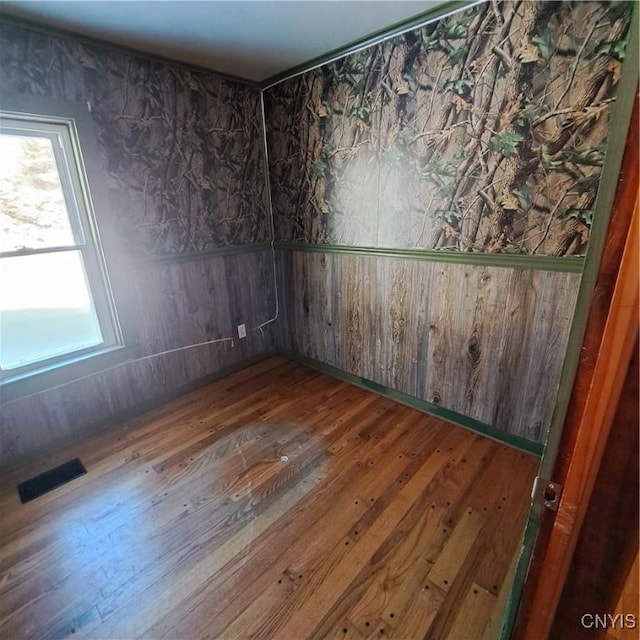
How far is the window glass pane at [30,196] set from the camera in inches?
71.9

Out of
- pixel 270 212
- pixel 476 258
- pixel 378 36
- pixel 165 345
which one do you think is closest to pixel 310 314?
pixel 270 212

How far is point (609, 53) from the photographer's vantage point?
1420 millimetres

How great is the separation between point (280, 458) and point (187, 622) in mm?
866

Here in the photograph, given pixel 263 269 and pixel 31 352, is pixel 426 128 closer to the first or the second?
pixel 263 269

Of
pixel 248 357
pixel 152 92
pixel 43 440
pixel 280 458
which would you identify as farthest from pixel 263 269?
pixel 43 440

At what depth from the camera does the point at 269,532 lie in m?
1.56

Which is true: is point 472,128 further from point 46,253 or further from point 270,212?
point 46,253

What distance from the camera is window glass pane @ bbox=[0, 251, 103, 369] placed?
76.1 inches

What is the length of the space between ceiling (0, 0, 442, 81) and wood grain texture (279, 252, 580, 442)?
1341mm

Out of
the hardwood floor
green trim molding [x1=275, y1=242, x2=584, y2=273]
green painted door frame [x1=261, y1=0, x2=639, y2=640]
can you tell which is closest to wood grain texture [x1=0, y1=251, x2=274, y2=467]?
the hardwood floor

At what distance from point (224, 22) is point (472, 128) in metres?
1.44

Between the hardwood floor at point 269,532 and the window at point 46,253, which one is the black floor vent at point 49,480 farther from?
the window at point 46,253

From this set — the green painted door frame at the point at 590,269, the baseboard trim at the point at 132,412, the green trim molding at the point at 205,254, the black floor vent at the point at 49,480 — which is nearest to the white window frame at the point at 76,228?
the green trim molding at the point at 205,254

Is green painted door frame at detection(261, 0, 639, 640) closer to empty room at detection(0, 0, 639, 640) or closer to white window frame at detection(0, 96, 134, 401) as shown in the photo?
empty room at detection(0, 0, 639, 640)
